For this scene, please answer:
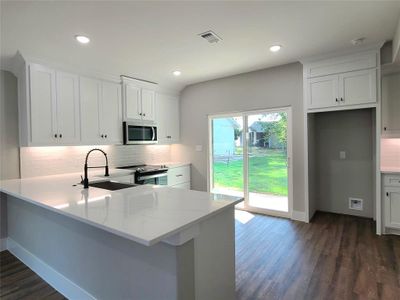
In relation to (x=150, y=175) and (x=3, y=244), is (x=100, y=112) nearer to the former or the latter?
(x=150, y=175)

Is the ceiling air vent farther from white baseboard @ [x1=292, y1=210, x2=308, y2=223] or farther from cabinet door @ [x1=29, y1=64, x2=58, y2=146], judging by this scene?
white baseboard @ [x1=292, y1=210, x2=308, y2=223]

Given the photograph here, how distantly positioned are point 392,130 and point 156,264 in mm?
3683

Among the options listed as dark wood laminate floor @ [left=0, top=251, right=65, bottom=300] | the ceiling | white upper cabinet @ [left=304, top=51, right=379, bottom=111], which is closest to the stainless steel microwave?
the ceiling

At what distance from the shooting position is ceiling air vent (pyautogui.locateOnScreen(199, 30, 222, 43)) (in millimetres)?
2672

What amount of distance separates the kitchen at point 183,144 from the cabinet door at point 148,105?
30mm

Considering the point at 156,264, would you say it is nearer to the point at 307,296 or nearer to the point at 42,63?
the point at 307,296

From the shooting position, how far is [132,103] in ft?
14.4

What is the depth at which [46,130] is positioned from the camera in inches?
127

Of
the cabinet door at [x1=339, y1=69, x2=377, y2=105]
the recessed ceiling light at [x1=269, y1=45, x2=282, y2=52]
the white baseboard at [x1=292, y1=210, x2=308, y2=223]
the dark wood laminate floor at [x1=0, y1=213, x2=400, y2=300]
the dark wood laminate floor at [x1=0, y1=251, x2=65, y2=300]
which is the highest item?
the recessed ceiling light at [x1=269, y1=45, x2=282, y2=52]

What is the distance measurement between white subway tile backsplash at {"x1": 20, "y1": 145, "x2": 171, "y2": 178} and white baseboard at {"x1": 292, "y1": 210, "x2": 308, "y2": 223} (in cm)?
304

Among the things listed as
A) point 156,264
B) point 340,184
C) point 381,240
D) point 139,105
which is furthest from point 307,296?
point 139,105

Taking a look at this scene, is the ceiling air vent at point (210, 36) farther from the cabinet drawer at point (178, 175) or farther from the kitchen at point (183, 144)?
the cabinet drawer at point (178, 175)

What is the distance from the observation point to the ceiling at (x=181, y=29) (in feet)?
7.13

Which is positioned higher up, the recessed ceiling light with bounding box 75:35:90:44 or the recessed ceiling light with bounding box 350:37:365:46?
the recessed ceiling light with bounding box 350:37:365:46
